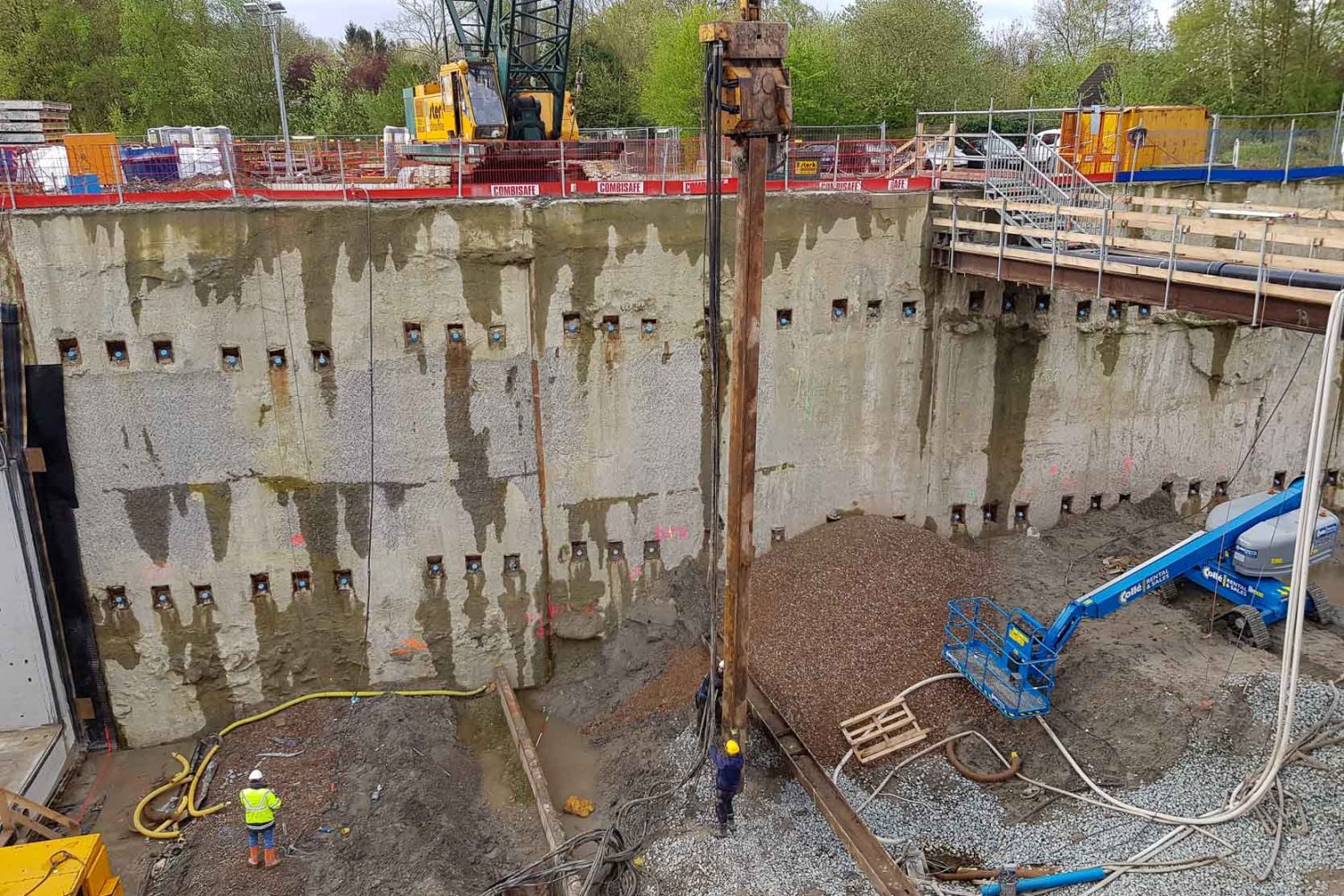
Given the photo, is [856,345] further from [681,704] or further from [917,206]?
[681,704]

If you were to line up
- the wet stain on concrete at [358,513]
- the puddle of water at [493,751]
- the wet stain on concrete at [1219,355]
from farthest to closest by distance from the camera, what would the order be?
the wet stain on concrete at [1219,355] → the wet stain on concrete at [358,513] → the puddle of water at [493,751]

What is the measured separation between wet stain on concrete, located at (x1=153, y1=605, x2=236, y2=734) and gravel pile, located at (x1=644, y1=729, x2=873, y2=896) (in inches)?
322

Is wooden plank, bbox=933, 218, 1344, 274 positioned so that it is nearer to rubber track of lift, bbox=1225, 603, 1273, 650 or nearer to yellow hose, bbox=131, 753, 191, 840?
rubber track of lift, bbox=1225, 603, 1273, 650

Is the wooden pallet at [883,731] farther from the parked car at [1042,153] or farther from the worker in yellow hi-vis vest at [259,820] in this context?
the parked car at [1042,153]

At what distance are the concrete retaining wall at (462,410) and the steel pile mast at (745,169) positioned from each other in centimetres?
542

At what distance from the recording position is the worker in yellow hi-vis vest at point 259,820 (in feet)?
38.1

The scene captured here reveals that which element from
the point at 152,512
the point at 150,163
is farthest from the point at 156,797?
the point at 150,163

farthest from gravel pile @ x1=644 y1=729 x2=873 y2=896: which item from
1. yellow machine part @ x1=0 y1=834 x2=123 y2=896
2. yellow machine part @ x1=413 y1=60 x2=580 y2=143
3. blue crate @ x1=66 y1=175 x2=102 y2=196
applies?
yellow machine part @ x1=413 y1=60 x2=580 y2=143

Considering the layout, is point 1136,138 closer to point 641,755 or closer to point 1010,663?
point 1010,663

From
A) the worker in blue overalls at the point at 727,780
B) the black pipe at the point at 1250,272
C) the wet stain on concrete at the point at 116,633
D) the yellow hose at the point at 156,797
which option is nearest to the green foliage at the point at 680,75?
the black pipe at the point at 1250,272

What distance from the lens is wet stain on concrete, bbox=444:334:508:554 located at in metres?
14.7

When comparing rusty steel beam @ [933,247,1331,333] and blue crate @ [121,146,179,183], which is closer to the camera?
rusty steel beam @ [933,247,1331,333]

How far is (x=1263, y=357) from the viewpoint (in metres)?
18.5

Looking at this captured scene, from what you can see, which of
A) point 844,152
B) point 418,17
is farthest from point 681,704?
point 418,17
